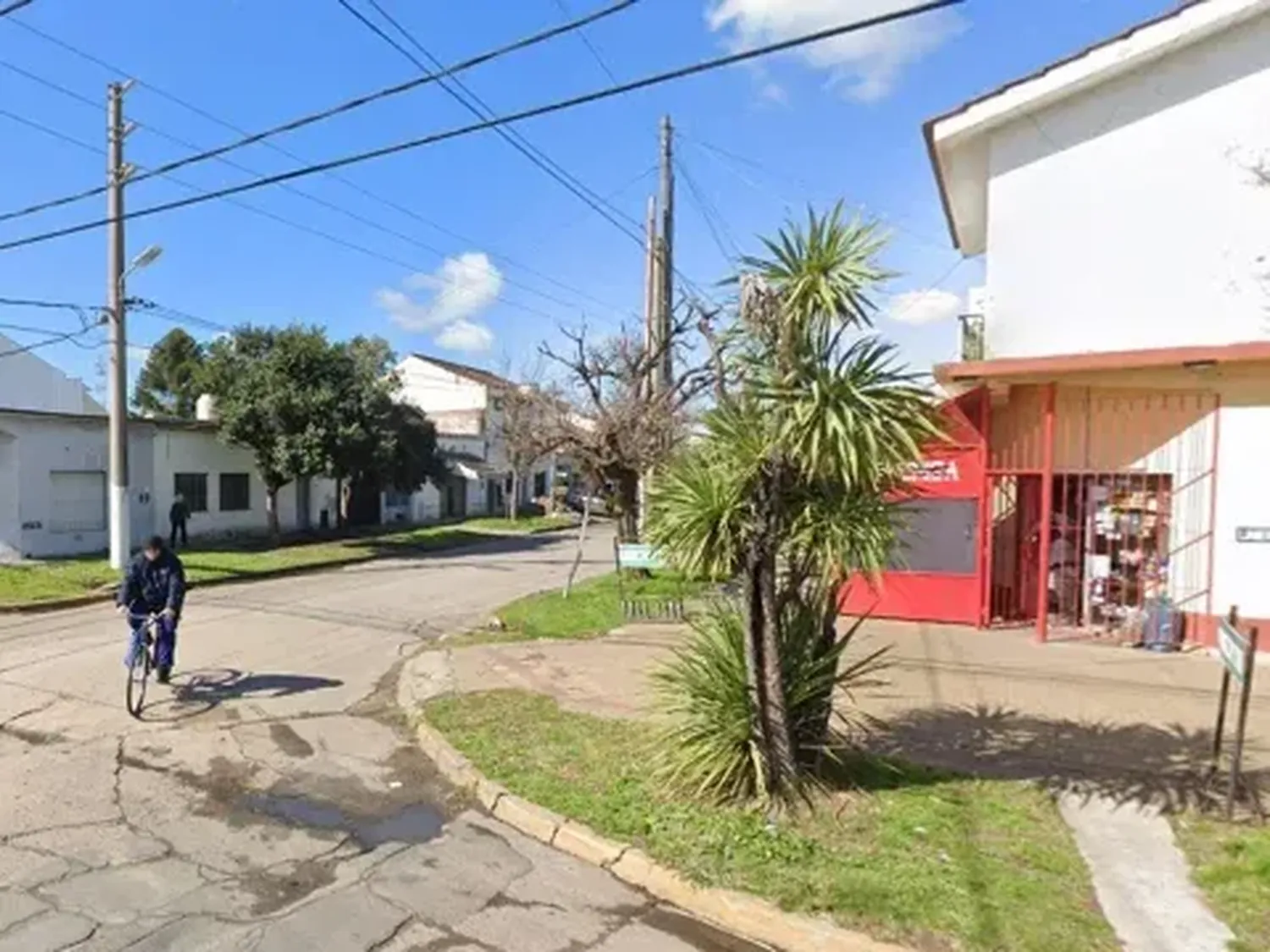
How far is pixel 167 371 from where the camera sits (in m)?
49.1

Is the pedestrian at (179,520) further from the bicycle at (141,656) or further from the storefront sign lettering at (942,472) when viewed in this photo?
the storefront sign lettering at (942,472)

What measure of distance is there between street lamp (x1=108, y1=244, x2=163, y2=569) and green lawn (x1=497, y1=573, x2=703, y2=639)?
27.5ft

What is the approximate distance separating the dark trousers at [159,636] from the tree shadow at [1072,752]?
6378 mm

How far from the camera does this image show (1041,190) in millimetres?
11422

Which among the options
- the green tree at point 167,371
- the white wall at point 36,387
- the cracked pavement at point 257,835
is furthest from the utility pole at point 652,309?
the green tree at point 167,371

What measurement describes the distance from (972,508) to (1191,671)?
3.38 meters

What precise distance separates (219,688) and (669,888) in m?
5.82

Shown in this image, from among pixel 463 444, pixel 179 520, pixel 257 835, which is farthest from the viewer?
pixel 463 444

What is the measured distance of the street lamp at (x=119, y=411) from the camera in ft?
53.5

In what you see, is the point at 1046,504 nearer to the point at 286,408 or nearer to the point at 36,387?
the point at 286,408

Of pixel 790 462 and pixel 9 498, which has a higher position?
pixel 790 462

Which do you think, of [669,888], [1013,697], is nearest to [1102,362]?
[1013,697]

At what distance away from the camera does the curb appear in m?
3.78

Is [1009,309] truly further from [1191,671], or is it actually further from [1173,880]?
[1173,880]
